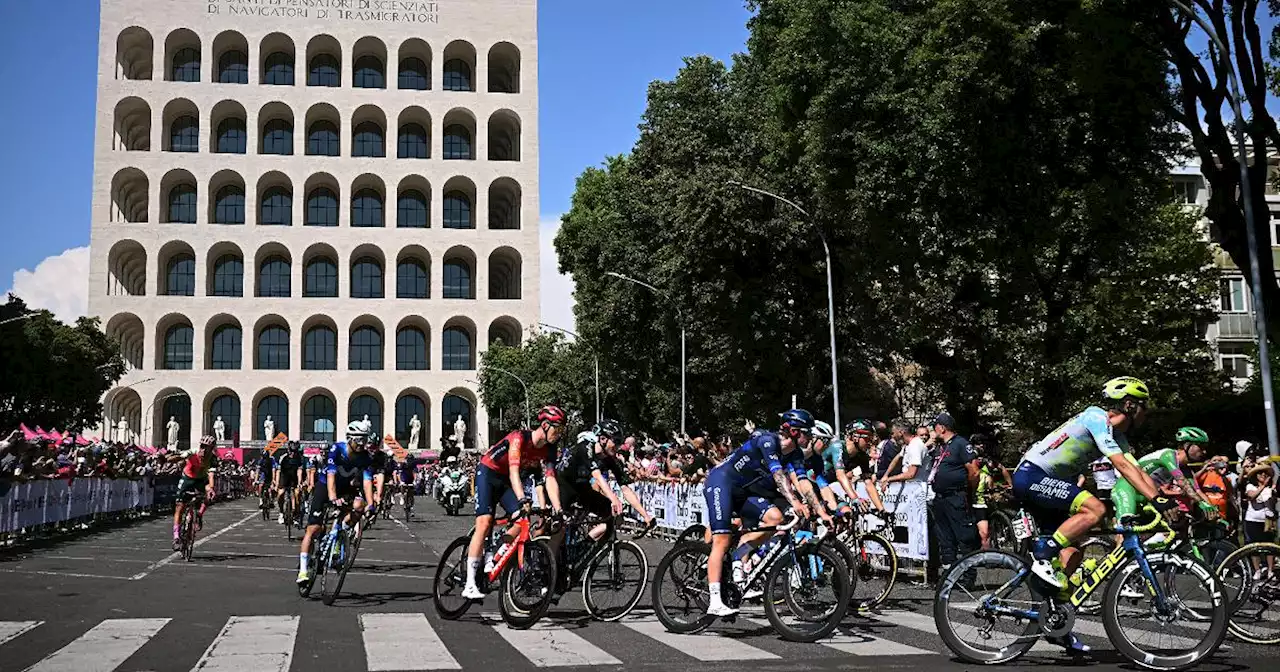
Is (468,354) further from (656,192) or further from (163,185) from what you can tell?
(656,192)

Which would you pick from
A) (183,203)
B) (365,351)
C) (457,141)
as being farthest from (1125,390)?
(183,203)

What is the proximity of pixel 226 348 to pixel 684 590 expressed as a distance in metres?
87.3

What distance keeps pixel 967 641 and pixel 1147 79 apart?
21008mm

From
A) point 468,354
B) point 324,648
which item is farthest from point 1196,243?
point 468,354

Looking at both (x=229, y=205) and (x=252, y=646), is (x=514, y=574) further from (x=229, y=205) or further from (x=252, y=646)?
(x=229, y=205)

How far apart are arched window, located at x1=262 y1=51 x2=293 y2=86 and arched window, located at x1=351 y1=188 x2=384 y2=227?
9.37 m

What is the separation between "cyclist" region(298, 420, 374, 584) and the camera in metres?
13.8

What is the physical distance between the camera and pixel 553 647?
9.70 metres

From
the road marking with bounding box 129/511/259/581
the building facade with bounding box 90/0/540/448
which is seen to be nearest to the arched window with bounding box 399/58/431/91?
the building facade with bounding box 90/0/540/448

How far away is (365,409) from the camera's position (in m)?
Result: 93.6

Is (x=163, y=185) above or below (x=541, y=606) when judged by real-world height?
above

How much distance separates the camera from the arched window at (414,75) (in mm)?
98500

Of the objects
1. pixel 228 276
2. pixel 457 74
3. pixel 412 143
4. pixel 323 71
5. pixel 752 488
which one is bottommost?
pixel 752 488

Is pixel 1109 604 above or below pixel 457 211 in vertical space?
below
